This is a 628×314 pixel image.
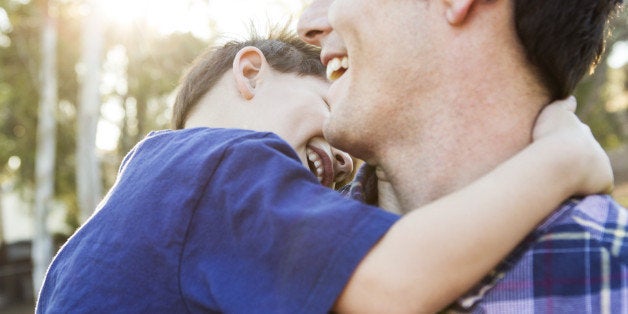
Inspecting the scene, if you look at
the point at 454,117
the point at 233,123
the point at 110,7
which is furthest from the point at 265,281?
the point at 110,7

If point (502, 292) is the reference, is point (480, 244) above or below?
above

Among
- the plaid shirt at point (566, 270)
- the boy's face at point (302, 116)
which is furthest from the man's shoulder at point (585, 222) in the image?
the boy's face at point (302, 116)

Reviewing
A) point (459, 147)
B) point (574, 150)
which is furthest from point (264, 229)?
point (574, 150)

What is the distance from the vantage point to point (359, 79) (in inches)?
72.2

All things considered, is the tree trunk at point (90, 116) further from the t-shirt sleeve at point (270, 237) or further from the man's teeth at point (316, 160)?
the t-shirt sleeve at point (270, 237)

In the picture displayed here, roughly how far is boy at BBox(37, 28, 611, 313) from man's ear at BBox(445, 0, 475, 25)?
30 cm

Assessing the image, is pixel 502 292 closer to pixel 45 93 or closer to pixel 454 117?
pixel 454 117

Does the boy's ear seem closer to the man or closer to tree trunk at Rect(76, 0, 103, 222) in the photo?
the man

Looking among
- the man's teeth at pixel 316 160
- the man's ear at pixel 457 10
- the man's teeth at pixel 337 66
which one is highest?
the man's ear at pixel 457 10

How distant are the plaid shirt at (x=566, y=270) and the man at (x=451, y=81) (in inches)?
0.6

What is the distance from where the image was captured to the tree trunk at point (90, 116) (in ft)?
47.2

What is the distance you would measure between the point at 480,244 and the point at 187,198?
65cm

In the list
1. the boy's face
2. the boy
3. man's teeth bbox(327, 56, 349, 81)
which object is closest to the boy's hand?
the boy

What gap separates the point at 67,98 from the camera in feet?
72.7
